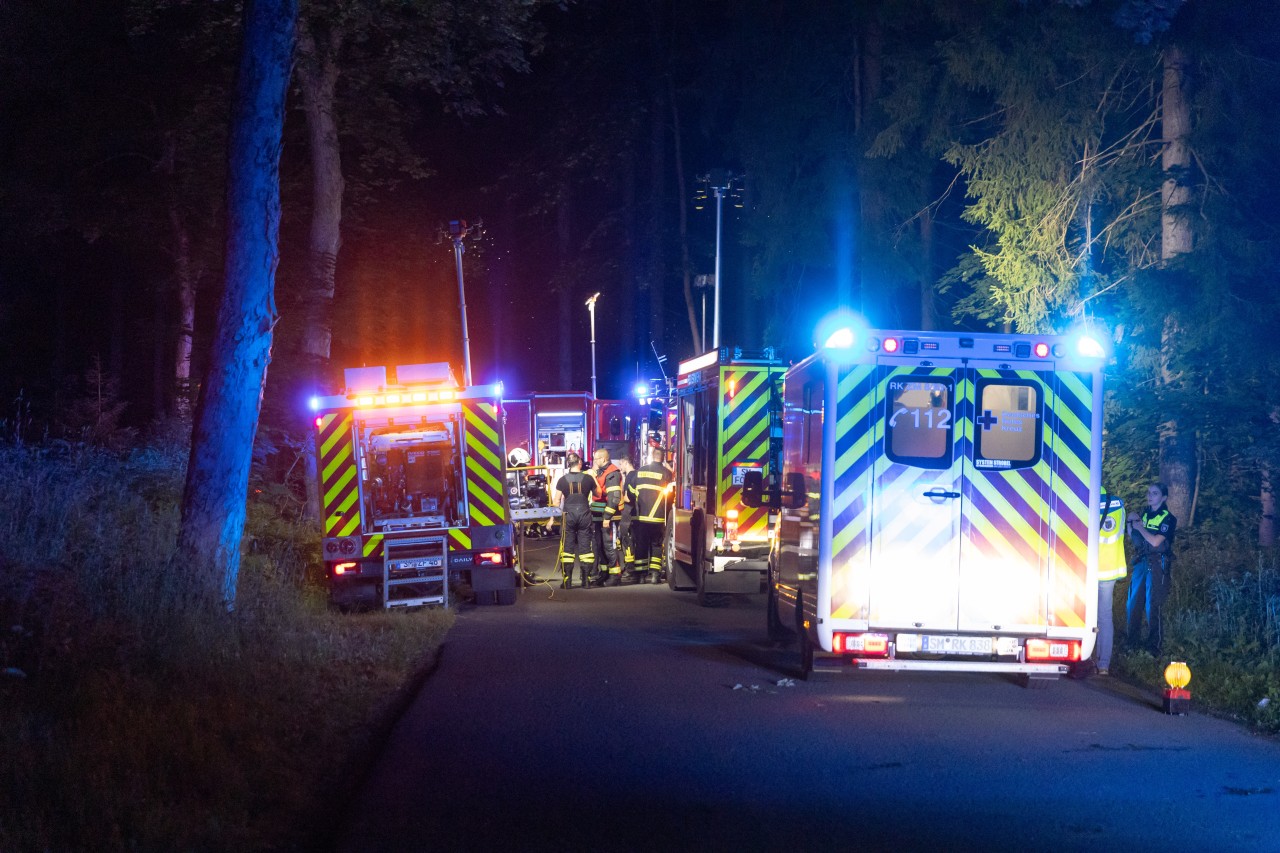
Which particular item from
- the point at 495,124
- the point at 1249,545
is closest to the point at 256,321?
the point at 1249,545

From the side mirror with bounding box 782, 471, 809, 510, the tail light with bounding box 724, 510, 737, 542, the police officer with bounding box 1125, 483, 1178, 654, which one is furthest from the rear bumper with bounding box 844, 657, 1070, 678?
Result: the tail light with bounding box 724, 510, 737, 542

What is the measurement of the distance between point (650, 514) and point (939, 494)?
10467 millimetres

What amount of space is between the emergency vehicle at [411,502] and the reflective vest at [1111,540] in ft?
23.8

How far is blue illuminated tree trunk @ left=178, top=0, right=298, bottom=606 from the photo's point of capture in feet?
37.3

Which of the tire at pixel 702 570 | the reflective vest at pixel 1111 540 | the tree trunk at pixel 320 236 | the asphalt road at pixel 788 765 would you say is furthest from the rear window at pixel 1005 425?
the tree trunk at pixel 320 236

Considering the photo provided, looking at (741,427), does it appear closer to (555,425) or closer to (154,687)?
(154,687)

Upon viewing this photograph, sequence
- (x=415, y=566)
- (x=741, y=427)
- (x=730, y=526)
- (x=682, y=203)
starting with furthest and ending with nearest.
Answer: (x=682, y=203) < (x=730, y=526) < (x=741, y=427) < (x=415, y=566)

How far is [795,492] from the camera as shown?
35.3 feet

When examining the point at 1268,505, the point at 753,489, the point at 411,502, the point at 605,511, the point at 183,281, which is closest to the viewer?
the point at 753,489

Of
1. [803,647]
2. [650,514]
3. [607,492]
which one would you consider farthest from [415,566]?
[803,647]

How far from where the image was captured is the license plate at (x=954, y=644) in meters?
9.51

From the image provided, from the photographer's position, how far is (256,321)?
38.4 ft

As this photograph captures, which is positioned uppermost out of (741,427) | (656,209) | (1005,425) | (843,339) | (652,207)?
(652,207)

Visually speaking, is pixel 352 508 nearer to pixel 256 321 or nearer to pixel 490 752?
pixel 256 321
